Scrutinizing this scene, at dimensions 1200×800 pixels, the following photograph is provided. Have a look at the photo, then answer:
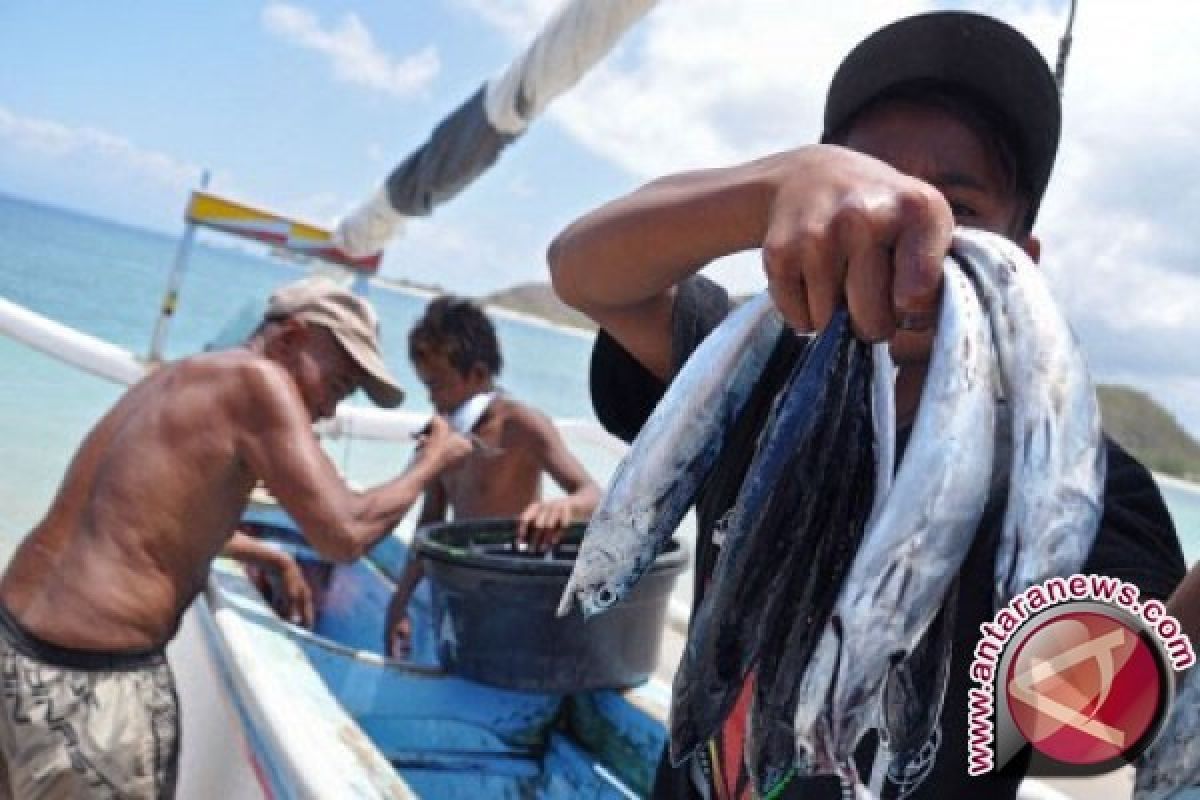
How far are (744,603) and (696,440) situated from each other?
184mm

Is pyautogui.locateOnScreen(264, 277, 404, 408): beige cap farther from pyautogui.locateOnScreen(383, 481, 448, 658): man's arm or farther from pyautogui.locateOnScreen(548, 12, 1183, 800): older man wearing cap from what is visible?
pyautogui.locateOnScreen(548, 12, 1183, 800): older man wearing cap

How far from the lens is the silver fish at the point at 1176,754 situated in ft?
2.78

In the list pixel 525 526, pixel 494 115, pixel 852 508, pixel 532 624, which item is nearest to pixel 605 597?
pixel 852 508

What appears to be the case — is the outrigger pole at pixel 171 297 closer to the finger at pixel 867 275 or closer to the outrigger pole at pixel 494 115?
the outrigger pole at pixel 494 115

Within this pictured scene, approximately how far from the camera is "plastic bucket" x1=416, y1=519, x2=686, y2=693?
11.3 feet

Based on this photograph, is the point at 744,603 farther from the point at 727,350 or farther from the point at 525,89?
the point at 525,89

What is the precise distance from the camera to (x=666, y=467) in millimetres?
1051

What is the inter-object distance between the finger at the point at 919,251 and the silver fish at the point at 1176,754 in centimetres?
40

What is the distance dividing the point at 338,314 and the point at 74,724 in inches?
57.5

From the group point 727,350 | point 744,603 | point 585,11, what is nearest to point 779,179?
point 727,350

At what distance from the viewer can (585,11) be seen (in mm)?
4504

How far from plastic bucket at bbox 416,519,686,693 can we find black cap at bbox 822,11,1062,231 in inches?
87.6

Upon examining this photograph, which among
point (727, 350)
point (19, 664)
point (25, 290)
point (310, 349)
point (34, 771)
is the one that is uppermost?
point (727, 350)

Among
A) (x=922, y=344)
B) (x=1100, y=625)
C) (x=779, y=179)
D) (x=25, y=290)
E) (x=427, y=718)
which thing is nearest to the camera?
(x=1100, y=625)
